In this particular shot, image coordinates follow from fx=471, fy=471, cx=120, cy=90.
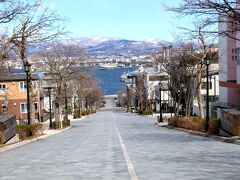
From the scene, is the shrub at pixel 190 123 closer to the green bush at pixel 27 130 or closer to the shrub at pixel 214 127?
the shrub at pixel 214 127

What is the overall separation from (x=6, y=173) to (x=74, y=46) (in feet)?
152

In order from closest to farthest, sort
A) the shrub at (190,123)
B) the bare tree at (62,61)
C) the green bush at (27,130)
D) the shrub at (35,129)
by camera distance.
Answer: the green bush at (27,130), the shrub at (35,129), the shrub at (190,123), the bare tree at (62,61)

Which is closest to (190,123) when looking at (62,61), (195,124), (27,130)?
(195,124)

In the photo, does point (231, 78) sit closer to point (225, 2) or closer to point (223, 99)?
point (223, 99)

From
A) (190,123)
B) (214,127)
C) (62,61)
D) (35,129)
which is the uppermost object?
(62,61)

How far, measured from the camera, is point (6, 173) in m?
12.0

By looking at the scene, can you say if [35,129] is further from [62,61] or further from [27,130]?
[62,61]

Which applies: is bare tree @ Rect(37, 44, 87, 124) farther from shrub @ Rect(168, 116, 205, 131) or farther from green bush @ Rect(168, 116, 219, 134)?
shrub @ Rect(168, 116, 205, 131)

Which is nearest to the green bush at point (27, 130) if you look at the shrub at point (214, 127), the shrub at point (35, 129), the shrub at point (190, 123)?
the shrub at point (35, 129)

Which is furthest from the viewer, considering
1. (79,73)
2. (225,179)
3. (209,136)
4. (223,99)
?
(223,99)

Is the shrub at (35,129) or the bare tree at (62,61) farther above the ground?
the bare tree at (62,61)

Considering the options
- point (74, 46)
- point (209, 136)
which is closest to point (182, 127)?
point (209, 136)

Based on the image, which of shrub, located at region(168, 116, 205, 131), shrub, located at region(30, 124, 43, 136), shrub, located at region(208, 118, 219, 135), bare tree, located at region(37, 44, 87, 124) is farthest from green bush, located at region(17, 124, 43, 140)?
bare tree, located at region(37, 44, 87, 124)

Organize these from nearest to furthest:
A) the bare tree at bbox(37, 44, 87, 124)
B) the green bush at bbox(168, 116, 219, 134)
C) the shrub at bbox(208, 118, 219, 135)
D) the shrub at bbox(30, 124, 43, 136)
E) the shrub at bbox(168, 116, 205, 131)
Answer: the shrub at bbox(208, 118, 219, 135), the green bush at bbox(168, 116, 219, 134), the shrub at bbox(30, 124, 43, 136), the shrub at bbox(168, 116, 205, 131), the bare tree at bbox(37, 44, 87, 124)
